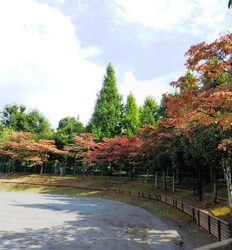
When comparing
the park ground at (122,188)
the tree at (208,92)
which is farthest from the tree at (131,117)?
the tree at (208,92)

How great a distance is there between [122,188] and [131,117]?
16932mm

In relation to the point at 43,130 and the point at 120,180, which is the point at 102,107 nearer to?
the point at 120,180

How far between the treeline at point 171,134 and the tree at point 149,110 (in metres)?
0.20

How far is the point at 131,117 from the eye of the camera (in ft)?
164

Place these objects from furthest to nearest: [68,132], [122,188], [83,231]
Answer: [68,132]
[122,188]
[83,231]

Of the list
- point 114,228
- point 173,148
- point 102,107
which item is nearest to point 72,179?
point 102,107

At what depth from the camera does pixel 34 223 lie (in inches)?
641

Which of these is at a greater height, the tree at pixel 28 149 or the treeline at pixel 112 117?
the treeline at pixel 112 117

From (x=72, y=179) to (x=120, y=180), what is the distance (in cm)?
685

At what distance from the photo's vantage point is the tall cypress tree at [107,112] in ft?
164

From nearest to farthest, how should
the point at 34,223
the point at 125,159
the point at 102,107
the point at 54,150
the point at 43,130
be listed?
1. the point at 34,223
2. the point at 125,159
3. the point at 54,150
4. the point at 102,107
5. the point at 43,130

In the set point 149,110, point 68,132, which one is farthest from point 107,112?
point 68,132

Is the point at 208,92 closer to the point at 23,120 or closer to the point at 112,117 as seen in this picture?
the point at 112,117

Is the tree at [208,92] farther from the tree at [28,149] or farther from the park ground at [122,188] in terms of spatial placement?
the tree at [28,149]
